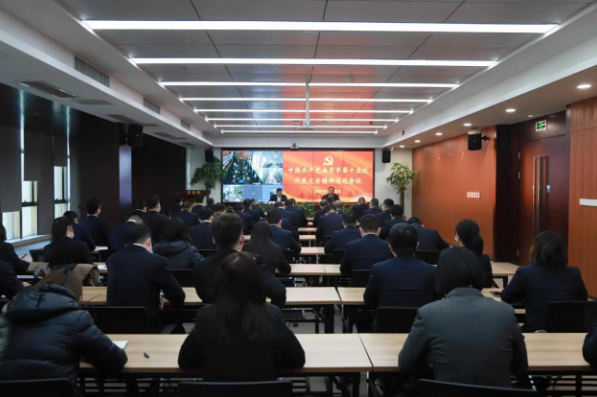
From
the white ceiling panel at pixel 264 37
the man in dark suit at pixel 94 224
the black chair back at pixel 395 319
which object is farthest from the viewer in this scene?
the man in dark suit at pixel 94 224

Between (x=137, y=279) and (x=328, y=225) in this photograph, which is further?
(x=328, y=225)

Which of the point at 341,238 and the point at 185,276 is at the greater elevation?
the point at 341,238

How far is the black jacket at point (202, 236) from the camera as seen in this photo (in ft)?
19.3

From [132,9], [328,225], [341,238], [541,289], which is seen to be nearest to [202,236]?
[341,238]

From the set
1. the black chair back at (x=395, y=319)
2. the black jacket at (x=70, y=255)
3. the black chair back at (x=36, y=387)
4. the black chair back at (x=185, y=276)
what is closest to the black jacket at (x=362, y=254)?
the black chair back at (x=185, y=276)

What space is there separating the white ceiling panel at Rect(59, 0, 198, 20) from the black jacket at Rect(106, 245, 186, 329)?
7.49 feet

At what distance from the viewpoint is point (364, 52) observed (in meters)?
5.59

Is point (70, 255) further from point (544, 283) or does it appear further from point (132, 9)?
point (544, 283)

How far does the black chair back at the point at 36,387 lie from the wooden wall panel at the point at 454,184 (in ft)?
29.9

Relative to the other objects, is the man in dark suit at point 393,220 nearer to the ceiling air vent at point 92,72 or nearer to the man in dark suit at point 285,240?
the man in dark suit at point 285,240

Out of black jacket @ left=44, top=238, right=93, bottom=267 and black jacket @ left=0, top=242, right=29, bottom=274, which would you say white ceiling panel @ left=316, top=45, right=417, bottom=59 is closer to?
black jacket @ left=44, top=238, right=93, bottom=267

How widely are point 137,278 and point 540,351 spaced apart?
8.16 feet

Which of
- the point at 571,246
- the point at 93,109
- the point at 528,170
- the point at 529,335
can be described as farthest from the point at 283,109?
the point at 529,335

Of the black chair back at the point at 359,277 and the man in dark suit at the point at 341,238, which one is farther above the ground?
the man in dark suit at the point at 341,238
